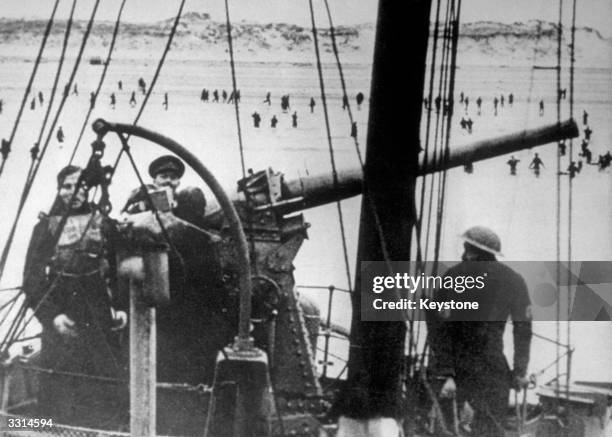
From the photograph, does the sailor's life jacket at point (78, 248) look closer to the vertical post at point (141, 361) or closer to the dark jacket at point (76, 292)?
the dark jacket at point (76, 292)

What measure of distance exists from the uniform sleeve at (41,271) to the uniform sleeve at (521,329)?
2.25 metres

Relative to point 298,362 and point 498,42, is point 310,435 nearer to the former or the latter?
point 298,362

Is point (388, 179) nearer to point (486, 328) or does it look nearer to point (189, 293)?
point (486, 328)

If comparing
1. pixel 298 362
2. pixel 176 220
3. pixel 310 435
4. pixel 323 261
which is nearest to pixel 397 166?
pixel 176 220

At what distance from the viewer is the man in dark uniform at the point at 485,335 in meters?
2.81

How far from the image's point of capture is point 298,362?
3.49m

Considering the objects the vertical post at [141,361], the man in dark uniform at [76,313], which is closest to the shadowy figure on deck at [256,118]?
the man in dark uniform at [76,313]

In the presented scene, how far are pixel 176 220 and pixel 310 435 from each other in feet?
4.23

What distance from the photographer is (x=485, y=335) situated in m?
2.86

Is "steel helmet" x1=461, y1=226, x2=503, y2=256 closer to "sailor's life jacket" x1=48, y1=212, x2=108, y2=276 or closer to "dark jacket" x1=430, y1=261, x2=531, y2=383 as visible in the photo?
"dark jacket" x1=430, y1=261, x2=531, y2=383

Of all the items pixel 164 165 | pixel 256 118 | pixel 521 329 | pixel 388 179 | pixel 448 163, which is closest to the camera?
pixel 388 179

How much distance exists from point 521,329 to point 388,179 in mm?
946

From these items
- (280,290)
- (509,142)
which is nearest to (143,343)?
(280,290)

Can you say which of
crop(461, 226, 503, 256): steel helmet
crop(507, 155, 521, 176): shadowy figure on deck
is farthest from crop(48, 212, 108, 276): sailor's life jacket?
crop(507, 155, 521, 176): shadowy figure on deck
